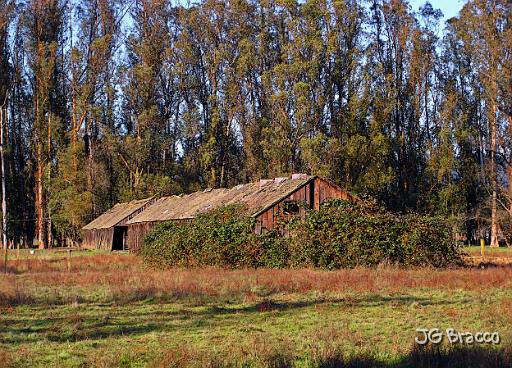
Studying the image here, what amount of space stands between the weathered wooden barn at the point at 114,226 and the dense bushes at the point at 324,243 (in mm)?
21152

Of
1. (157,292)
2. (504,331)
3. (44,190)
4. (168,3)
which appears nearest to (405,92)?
(168,3)

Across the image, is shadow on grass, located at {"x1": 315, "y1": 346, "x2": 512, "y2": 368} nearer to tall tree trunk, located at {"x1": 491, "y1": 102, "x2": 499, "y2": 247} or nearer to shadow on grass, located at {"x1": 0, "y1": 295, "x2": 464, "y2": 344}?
shadow on grass, located at {"x1": 0, "y1": 295, "x2": 464, "y2": 344}

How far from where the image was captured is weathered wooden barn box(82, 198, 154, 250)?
51.9 metres

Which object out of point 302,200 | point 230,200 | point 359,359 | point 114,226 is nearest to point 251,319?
point 359,359

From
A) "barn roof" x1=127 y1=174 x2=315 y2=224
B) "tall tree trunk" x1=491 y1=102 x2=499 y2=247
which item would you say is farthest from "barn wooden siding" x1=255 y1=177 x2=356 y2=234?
"tall tree trunk" x1=491 y1=102 x2=499 y2=247

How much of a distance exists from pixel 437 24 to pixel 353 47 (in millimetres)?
9545

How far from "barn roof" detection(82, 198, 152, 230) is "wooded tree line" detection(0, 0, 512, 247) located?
6.03 feet

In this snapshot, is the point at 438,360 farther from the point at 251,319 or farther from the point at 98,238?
the point at 98,238

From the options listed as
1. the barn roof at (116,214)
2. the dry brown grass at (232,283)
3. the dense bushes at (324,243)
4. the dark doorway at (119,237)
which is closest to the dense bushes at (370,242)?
the dense bushes at (324,243)

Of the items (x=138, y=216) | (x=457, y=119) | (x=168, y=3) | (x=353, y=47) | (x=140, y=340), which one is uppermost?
(x=168, y=3)

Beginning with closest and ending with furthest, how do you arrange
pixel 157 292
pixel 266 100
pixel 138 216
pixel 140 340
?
pixel 140 340 → pixel 157 292 → pixel 138 216 → pixel 266 100

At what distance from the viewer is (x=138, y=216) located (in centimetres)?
4981

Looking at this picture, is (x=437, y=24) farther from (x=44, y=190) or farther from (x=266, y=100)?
(x=44, y=190)

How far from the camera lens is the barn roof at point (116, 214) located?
5197 centimetres
